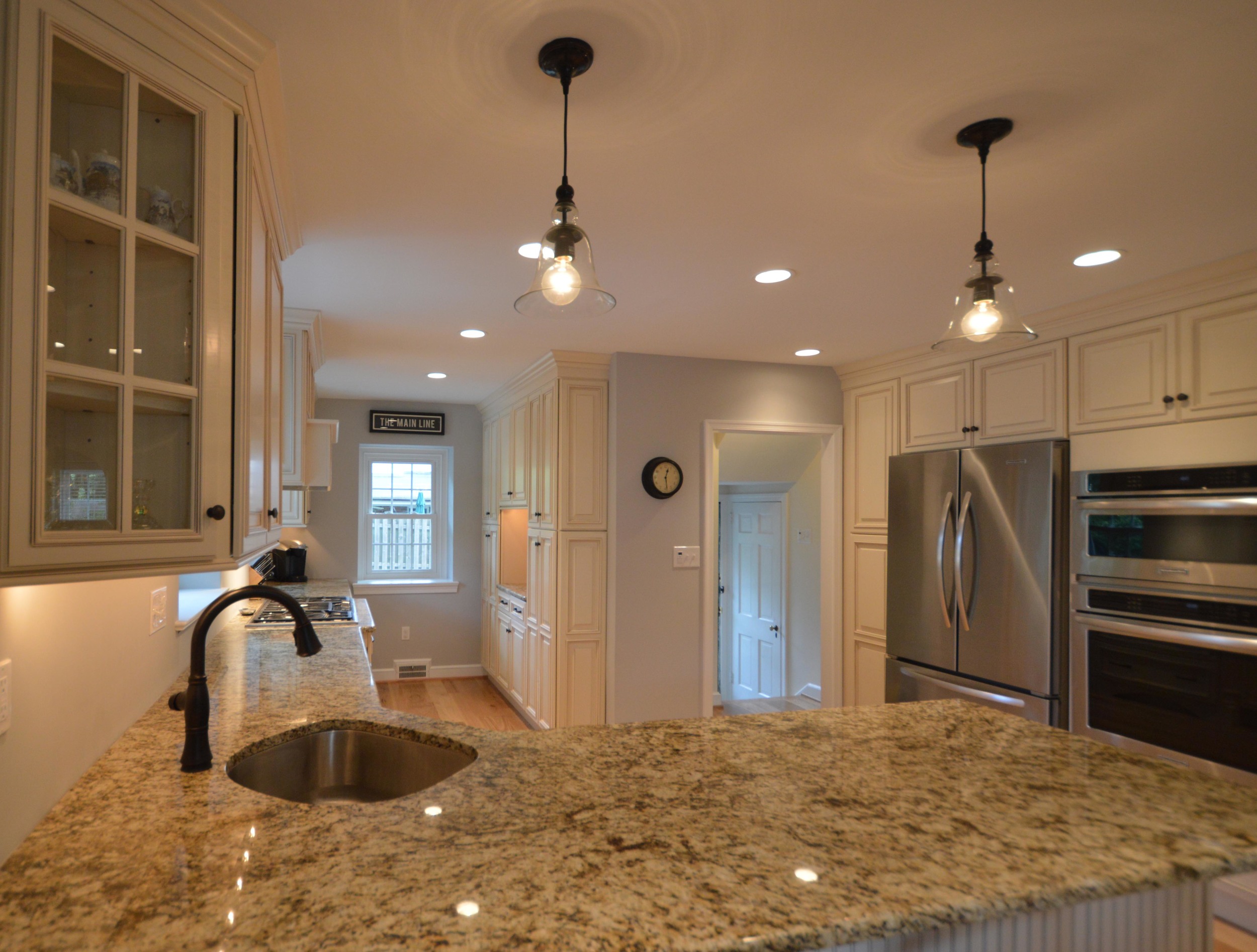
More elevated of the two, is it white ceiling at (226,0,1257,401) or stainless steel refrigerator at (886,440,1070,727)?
white ceiling at (226,0,1257,401)

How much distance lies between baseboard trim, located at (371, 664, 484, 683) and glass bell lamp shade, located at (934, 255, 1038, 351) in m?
5.60

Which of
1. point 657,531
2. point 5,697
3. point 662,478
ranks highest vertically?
point 662,478

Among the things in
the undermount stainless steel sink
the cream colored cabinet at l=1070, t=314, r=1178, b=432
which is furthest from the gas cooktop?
the cream colored cabinet at l=1070, t=314, r=1178, b=432

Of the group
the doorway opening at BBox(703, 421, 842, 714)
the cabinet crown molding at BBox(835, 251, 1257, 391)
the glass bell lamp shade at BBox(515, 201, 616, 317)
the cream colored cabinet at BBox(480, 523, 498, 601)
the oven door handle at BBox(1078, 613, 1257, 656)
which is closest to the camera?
the glass bell lamp shade at BBox(515, 201, 616, 317)

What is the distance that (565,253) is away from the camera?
1567 millimetres

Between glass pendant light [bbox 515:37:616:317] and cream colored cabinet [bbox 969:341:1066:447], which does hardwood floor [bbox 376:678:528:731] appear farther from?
glass pendant light [bbox 515:37:616:317]

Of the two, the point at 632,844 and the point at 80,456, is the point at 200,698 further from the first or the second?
the point at 632,844

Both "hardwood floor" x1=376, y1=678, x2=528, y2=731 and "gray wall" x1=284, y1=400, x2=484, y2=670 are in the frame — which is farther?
"gray wall" x1=284, y1=400, x2=484, y2=670

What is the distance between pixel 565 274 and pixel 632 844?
106 centimetres

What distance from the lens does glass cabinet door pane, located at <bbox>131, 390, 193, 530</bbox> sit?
3.84 feet

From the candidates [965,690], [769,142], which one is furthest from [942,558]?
[769,142]

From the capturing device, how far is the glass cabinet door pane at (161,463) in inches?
46.1

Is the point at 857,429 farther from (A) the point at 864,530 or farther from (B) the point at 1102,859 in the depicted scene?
(B) the point at 1102,859

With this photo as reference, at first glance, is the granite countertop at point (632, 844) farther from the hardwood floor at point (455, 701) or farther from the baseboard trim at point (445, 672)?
the baseboard trim at point (445, 672)
